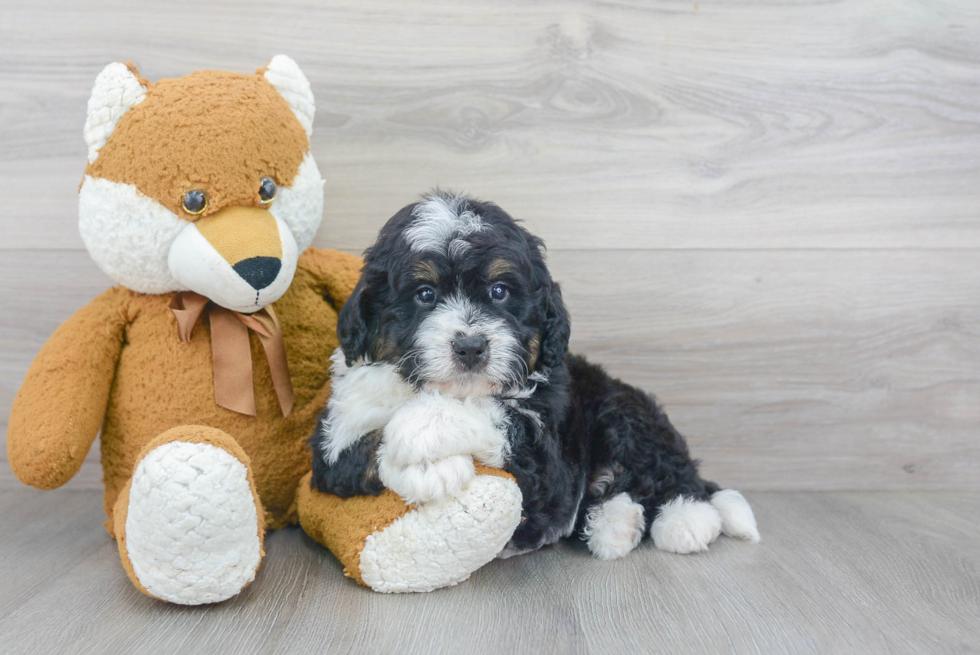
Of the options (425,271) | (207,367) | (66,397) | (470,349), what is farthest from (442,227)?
(66,397)

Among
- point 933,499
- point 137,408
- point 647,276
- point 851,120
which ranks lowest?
point 933,499

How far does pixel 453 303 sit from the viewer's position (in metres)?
1.47

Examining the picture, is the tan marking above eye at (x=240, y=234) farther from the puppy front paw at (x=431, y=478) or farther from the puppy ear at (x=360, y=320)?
the puppy front paw at (x=431, y=478)

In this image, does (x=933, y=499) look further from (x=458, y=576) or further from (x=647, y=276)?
(x=458, y=576)

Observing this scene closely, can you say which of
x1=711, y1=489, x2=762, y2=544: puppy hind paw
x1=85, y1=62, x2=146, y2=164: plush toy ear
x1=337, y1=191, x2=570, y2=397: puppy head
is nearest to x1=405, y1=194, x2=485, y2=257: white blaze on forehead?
x1=337, y1=191, x2=570, y2=397: puppy head

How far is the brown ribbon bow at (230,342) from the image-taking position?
5.49ft

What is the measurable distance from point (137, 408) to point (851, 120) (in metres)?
2.19

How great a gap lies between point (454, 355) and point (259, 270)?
0.49 metres

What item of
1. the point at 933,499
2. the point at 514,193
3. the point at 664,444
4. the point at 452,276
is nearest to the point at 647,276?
the point at 514,193

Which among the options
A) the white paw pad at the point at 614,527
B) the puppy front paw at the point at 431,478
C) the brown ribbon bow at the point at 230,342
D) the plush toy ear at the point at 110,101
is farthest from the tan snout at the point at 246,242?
the white paw pad at the point at 614,527

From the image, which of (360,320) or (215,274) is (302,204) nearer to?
(215,274)

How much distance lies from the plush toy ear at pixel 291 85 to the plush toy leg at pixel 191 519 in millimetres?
845

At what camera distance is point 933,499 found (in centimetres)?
230

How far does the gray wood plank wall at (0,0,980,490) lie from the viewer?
215 cm
